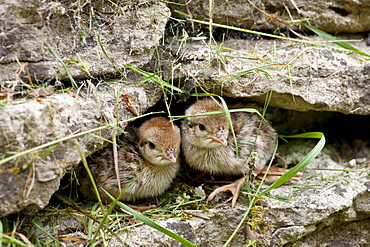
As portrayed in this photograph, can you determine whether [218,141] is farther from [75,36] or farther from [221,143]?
[75,36]

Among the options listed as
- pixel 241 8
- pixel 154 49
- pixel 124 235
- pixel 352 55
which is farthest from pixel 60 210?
pixel 352 55

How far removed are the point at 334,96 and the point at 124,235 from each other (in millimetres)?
2402

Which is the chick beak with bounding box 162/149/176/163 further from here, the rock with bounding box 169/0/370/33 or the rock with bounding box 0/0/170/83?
the rock with bounding box 169/0/370/33

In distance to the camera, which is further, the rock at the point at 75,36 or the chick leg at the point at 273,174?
the chick leg at the point at 273,174

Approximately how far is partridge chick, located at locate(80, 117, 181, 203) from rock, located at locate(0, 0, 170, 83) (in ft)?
2.17

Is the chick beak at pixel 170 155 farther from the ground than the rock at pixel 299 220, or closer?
farther from the ground

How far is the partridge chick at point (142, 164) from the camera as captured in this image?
3.49 m

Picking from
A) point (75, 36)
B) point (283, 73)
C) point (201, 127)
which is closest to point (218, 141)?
point (201, 127)

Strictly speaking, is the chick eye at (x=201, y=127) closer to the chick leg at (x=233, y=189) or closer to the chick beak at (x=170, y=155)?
the chick beak at (x=170, y=155)

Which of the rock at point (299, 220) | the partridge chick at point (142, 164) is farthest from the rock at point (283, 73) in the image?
the rock at point (299, 220)

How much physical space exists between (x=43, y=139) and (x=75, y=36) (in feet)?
3.15

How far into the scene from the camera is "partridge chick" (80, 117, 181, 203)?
349 cm

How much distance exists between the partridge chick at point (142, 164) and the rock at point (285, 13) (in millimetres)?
1153

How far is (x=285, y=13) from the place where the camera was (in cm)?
398
